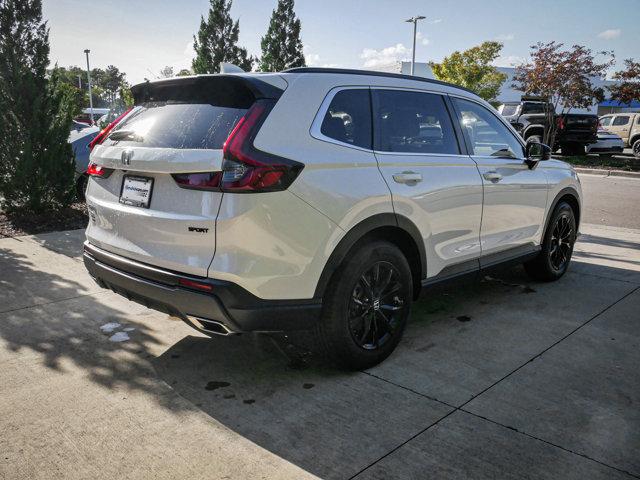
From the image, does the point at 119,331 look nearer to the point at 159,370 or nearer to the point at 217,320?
the point at 159,370

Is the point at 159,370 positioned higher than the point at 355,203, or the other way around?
the point at 355,203

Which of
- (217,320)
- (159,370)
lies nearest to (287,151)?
(217,320)

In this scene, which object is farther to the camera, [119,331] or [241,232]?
[119,331]

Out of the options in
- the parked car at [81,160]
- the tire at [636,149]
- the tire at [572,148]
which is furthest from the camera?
the tire at [636,149]

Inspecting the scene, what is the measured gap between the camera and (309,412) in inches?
116

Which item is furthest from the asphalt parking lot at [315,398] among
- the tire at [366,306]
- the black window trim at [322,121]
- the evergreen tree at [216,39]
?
the evergreen tree at [216,39]

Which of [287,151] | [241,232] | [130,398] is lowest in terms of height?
[130,398]

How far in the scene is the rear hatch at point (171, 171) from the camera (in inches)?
110

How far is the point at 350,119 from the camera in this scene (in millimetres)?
3307

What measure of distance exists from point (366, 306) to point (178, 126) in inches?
60.9

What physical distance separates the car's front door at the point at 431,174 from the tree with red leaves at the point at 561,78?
1900 centimetres

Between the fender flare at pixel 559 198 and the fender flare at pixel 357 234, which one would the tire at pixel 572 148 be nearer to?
the fender flare at pixel 559 198

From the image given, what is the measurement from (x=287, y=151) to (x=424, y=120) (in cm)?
144

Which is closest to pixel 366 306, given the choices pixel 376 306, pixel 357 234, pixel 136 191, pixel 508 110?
pixel 376 306
